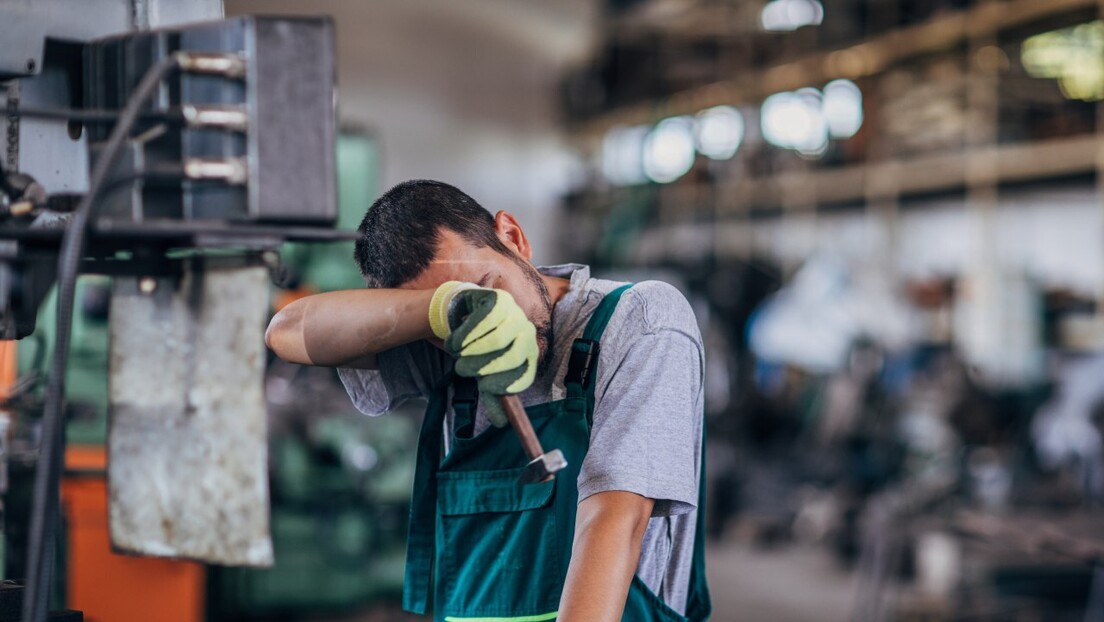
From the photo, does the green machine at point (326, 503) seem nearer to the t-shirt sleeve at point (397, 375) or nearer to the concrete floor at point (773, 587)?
the concrete floor at point (773, 587)

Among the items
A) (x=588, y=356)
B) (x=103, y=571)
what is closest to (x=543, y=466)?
(x=588, y=356)

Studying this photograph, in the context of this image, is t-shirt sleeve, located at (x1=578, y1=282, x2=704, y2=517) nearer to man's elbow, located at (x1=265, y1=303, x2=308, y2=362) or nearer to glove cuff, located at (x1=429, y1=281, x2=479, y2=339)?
glove cuff, located at (x1=429, y1=281, x2=479, y2=339)

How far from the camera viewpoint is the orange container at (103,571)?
287 centimetres

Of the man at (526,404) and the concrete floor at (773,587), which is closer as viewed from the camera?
the man at (526,404)

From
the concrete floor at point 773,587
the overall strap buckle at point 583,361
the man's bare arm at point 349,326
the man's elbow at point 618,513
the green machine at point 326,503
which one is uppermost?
the man's bare arm at point 349,326

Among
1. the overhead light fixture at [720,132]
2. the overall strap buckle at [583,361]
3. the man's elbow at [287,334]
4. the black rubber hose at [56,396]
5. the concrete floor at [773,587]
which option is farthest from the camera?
the overhead light fixture at [720,132]

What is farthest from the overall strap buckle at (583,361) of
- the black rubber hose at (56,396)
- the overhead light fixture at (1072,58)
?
the overhead light fixture at (1072,58)

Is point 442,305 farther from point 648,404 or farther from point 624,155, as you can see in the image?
point 624,155

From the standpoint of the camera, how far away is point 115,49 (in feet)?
3.84

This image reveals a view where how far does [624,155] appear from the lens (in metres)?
10.2

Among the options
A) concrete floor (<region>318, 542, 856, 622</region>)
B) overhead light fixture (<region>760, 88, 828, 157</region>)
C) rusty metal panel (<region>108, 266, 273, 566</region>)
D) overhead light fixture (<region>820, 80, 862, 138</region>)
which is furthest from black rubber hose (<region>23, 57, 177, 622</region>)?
overhead light fixture (<region>760, 88, 828, 157</region>)

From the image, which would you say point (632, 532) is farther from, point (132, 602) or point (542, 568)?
point (132, 602)

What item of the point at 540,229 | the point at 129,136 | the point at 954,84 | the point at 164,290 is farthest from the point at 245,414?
the point at 540,229

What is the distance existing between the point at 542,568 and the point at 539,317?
0.31 metres
